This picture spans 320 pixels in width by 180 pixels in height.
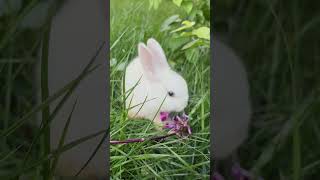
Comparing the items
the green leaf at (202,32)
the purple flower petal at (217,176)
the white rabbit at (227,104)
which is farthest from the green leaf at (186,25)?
the purple flower petal at (217,176)

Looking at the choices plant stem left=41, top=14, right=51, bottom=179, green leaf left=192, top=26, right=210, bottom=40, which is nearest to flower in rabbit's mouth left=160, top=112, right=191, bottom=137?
green leaf left=192, top=26, right=210, bottom=40

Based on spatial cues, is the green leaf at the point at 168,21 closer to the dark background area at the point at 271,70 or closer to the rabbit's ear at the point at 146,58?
the rabbit's ear at the point at 146,58

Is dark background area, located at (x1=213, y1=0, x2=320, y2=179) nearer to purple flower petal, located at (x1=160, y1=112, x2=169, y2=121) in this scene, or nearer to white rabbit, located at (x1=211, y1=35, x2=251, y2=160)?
white rabbit, located at (x1=211, y1=35, x2=251, y2=160)

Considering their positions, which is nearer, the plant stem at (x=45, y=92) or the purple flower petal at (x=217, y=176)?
the plant stem at (x=45, y=92)

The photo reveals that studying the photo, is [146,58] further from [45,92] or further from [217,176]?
[45,92]

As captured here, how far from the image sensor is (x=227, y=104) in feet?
4.65

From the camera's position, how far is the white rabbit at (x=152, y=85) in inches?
63.2

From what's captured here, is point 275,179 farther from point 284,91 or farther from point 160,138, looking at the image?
point 160,138

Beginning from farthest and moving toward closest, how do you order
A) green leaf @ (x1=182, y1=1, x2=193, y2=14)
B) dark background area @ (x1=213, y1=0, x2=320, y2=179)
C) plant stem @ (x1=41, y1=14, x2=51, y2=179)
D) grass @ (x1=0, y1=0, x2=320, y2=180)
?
green leaf @ (x1=182, y1=1, x2=193, y2=14) → dark background area @ (x1=213, y1=0, x2=320, y2=179) → grass @ (x1=0, y1=0, x2=320, y2=180) → plant stem @ (x1=41, y1=14, x2=51, y2=179)

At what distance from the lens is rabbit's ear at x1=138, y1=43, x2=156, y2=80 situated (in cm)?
160

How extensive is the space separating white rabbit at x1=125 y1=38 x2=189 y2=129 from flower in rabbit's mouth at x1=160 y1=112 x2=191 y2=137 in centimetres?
2

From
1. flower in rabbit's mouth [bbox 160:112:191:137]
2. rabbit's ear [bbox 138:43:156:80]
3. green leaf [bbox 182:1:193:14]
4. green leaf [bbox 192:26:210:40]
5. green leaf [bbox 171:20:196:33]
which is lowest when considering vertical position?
flower in rabbit's mouth [bbox 160:112:191:137]

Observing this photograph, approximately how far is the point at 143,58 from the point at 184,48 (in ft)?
0.46

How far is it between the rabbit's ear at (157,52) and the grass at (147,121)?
0.11 ft
